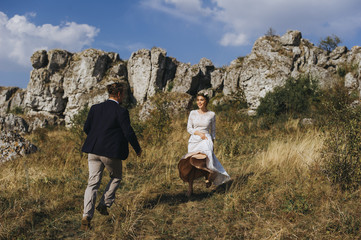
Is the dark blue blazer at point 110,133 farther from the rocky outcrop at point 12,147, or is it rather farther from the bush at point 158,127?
the rocky outcrop at point 12,147

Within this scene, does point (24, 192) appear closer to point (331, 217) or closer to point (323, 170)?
point (331, 217)

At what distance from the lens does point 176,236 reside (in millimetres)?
3432

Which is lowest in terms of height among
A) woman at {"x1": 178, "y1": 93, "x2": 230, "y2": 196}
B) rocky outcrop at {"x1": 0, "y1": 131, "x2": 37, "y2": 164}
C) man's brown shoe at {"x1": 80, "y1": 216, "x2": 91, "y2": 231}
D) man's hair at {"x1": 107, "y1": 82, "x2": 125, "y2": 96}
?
man's brown shoe at {"x1": 80, "y1": 216, "x2": 91, "y2": 231}

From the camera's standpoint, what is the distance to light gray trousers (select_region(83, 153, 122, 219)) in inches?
135

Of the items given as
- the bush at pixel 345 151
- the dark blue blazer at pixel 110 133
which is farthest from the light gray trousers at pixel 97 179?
the bush at pixel 345 151

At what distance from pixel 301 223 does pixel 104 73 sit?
30061mm

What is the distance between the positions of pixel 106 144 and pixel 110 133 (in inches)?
7.0

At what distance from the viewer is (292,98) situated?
49.6ft

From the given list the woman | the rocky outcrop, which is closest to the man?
the woman

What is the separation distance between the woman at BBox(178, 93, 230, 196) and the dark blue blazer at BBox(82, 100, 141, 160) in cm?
142

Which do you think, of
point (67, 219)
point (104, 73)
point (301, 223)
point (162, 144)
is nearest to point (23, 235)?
point (67, 219)

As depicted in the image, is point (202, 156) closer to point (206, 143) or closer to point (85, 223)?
point (206, 143)

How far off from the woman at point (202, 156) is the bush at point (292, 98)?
406 inches

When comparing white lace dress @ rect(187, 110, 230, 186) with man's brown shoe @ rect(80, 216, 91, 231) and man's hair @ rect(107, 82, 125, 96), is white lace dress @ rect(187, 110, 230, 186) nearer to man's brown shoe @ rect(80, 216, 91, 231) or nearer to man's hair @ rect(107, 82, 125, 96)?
man's hair @ rect(107, 82, 125, 96)
